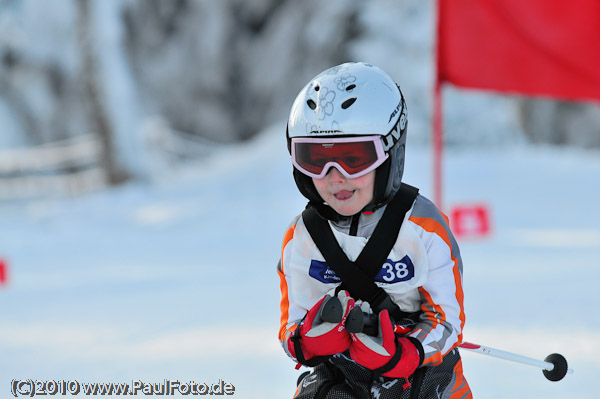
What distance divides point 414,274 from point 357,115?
44cm

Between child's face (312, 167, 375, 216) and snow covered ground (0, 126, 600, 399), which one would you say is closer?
child's face (312, 167, 375, 216)

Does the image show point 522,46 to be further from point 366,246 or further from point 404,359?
point 404,359

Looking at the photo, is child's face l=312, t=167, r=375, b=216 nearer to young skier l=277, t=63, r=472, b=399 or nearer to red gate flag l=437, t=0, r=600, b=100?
young skier l=277, t=63, r=472, b=399

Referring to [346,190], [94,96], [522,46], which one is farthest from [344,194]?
[94,96]

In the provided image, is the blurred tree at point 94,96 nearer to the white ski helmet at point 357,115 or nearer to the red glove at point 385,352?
the white ski helmet at point 357,115

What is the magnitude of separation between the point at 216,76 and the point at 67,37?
4.50 meters

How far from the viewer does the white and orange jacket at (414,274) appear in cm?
202

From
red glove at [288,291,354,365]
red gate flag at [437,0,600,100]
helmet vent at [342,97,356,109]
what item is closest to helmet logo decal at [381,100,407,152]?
helmet vent at [342,97,356,109]

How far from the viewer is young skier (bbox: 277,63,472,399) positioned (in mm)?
2004

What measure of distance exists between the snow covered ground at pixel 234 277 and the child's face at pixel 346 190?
Result: 4.34 feet

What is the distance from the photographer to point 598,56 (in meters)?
6.11

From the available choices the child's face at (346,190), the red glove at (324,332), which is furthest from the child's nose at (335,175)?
the red glove at (324,332)

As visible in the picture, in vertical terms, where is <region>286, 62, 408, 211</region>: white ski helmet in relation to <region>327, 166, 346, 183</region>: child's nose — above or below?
above

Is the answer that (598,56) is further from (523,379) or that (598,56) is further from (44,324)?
(44,324)
